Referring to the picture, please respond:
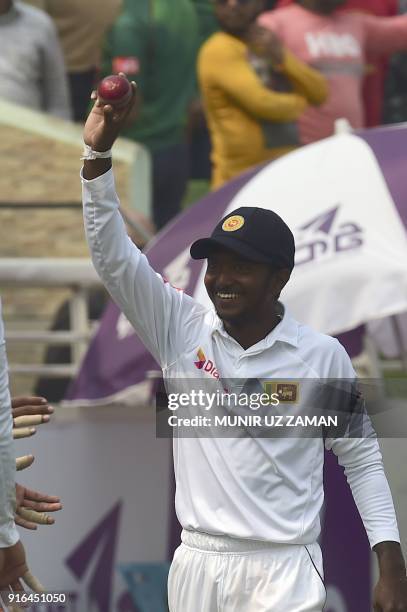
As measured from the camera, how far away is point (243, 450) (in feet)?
17.1

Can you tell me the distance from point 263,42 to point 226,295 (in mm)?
4248

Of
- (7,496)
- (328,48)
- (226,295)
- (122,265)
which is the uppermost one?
(122,265)

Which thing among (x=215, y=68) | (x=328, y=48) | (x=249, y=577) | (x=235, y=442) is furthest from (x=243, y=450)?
(x=328, y=48)

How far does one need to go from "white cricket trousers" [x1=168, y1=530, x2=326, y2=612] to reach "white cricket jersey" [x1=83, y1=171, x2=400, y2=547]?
61 millimetres

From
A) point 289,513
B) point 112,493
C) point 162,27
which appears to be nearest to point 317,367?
point 289,513

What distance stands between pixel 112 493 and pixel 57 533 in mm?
360

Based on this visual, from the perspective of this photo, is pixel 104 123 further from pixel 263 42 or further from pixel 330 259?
pixel 263 42

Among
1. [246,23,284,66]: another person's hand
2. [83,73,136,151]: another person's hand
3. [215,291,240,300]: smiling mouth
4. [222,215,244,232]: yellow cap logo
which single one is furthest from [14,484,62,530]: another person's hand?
[246,23,284,66]: another person's hand

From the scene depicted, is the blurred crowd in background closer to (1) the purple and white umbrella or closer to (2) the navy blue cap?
(1) the purple and white umbrella

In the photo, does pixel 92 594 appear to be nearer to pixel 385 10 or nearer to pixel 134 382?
pixel 134 382

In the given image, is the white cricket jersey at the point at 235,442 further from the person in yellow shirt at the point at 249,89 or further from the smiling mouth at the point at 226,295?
the person in yellow shirt at the point at 249,89

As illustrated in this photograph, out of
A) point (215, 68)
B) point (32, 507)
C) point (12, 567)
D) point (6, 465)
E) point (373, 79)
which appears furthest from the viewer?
point (373, 79)

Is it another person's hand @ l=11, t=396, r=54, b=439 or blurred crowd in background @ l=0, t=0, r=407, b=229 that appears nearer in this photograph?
another person's hand @ l=11, t=396, r=54, b=439

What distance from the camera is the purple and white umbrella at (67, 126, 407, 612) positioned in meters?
7.34
